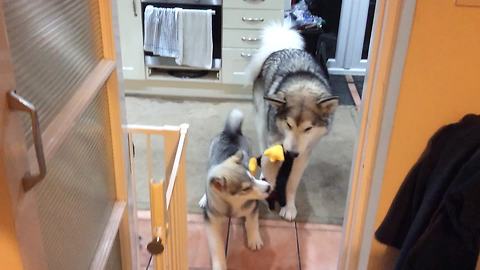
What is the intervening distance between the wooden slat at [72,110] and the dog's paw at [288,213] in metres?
1.46

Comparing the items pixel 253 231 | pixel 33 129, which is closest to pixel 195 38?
pixel 253 231

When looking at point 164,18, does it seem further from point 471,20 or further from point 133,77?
point 471,20

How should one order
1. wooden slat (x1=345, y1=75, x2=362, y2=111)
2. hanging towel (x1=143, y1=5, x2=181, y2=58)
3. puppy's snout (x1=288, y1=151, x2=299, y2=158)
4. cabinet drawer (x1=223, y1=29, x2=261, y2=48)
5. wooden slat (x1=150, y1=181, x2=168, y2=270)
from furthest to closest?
wooden slat (x1=345, y1=75, x2=362, y2=111) → cabinet drawer (x1=223, y1=29, x2=261, y2=48) → hanging towel (x1=143, y1=5, x2=181, y2=58) → puppy's snout (x1=288, y1=151, x2=299, y2=158) → wooden slat (x1=150, y1=181, x2=168, y2=270)

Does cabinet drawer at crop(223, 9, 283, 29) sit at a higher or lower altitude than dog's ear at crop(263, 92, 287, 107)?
higher

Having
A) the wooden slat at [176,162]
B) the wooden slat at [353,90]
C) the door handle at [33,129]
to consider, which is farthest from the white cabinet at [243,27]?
the door handle at [33,129]

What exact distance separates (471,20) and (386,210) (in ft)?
1.86

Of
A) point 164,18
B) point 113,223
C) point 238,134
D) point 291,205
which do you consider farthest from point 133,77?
point 113,223

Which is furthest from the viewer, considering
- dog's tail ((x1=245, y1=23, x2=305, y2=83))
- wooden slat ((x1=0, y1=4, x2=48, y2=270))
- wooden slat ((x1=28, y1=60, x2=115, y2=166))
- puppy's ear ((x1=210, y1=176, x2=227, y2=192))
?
dog's tail ((x1=245, y1=23, x2=305, y2=83))

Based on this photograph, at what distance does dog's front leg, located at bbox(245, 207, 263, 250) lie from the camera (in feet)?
7.29

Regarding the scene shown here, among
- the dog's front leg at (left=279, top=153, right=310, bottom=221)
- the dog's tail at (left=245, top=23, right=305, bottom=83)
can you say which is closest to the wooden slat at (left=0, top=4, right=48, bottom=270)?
the dog's front leg at (left=279, top=153, right=310, bottom=221)

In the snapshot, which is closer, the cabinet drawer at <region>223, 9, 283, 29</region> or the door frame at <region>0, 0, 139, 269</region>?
the door frame at <region>0, 0, 139, 269</region>

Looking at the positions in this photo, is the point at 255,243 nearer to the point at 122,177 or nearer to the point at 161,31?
the point at 122,177

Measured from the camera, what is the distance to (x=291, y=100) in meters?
2.28

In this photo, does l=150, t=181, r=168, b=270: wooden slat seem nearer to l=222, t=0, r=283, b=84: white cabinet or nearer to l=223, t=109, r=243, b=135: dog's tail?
l=223, t=109, r=243, b=135: dog's tail
